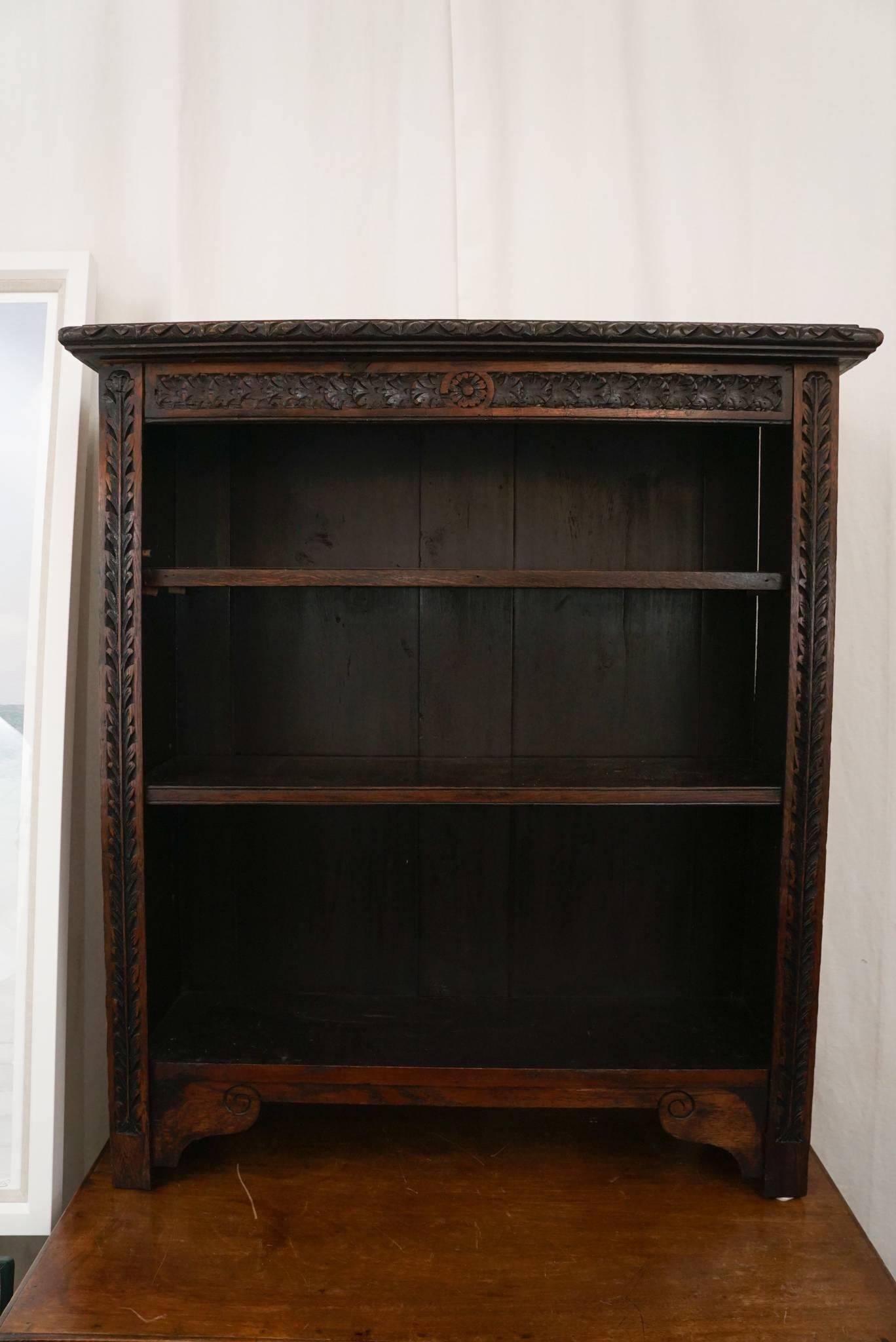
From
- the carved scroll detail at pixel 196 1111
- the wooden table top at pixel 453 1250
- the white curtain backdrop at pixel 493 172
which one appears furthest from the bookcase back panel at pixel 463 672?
the wooden table top at pixel 453 1250

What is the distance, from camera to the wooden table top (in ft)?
3.74

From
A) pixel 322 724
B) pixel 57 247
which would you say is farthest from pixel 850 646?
pixel 57 247

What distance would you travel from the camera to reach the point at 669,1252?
1.27 meters

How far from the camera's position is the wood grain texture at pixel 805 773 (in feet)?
4.33

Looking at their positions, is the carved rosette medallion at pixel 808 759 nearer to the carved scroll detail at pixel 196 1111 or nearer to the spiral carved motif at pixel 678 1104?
the spiral carved motif at pixel 678 1104

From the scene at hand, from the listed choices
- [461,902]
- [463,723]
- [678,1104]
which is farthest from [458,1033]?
[463,723]

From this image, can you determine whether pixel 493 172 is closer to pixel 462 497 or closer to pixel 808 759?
pixel 462 497

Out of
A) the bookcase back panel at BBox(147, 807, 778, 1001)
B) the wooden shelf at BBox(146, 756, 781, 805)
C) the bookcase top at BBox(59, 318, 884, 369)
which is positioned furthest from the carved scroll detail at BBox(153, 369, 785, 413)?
the bookcase back panel at BBox(147, 807, 778, 1001)

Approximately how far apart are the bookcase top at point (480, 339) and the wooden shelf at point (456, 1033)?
3.65ft

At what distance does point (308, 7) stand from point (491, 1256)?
220 centimetres

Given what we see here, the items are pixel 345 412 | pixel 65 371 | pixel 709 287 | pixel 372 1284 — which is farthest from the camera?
pixel 709 287

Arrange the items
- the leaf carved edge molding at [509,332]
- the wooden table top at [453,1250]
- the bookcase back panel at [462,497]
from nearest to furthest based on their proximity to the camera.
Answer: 1. the wooden table top at [453,1250]
2. the leaf carved edge molding at [509,332]
3. the bookcase back panel at [462,497]

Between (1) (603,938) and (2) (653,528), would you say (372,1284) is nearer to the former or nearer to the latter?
(1) (603,938)

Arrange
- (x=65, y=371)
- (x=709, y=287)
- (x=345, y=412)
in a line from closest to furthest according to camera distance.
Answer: (x=345, y=412), (x=65, y=371), (x=709, y=287)
